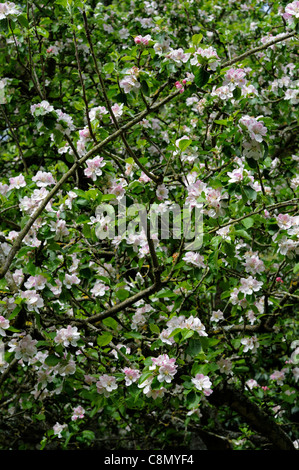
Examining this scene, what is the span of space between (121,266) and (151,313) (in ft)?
1.10

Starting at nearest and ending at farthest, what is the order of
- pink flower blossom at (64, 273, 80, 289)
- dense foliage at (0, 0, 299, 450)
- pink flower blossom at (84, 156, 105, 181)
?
dense foliage at (0, 0, 299, 450) < pink flower blossom at (84, 156, 105, 181) < pink flower blossom at (64, 273, 80, 289)

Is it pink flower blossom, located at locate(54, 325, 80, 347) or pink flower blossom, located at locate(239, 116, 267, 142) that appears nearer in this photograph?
pink flower blossom, located at locate(239, 116, 267, 142)

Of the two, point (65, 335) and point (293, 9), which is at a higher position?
point (293, 9)

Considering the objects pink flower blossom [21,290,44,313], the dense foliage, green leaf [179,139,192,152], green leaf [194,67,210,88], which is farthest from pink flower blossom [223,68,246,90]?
pink flower blossom [21,290,44,313]

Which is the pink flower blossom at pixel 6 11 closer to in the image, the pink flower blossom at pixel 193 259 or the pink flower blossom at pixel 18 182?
the pink flower blossom at pixel 18 182

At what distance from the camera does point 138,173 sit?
2252 millimetres

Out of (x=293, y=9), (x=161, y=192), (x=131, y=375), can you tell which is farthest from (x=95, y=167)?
(x=293, y=9)

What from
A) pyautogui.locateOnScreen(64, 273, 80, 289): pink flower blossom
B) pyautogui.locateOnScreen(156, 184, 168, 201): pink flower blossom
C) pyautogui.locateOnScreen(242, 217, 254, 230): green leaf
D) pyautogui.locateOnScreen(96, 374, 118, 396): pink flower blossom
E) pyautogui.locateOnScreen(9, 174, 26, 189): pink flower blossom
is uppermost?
pyautogui.locateOnScreen(9, 174, 26, 189): pink flower blossom

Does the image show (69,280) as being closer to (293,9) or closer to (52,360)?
(52,360)

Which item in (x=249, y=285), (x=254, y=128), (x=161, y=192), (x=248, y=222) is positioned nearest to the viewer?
(x=254, y=128)

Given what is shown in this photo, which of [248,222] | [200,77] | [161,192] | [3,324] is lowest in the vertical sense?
[3,324]

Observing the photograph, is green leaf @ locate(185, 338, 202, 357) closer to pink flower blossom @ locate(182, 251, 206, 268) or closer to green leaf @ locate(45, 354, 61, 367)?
pink flower blossom @ locate(182, 251, 206, 268)

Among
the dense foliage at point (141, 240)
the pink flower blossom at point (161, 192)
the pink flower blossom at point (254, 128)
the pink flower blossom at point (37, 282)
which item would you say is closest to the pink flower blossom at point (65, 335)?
the dense foliage at point (141, 240)
